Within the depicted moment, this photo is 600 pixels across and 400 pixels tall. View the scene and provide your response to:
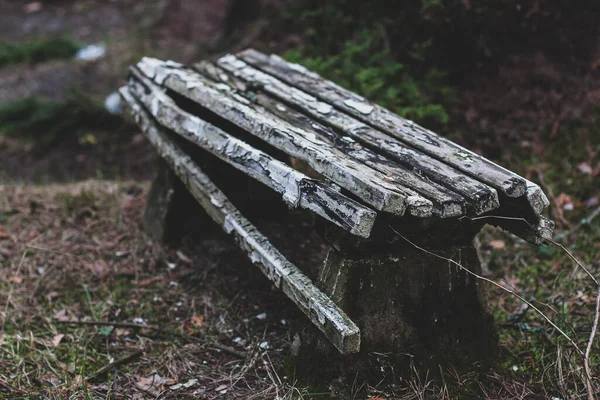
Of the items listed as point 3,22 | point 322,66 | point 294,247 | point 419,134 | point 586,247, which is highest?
point 419,134

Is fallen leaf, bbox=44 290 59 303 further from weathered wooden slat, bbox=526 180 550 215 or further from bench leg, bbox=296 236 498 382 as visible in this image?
weathered wooden slat, bbox=526 180 550 215

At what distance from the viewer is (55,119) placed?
5457mm

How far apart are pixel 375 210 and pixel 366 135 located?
559mm

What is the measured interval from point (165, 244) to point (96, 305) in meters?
0.60

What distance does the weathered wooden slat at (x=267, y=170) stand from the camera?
212 cm

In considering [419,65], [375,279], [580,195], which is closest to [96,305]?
[375,279]

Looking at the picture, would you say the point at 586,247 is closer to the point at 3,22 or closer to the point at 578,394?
the point at 578,394

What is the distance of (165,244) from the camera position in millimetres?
3656

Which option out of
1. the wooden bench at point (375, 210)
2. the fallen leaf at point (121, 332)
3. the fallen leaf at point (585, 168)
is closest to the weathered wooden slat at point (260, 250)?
the wooden bench at point (375, 210)

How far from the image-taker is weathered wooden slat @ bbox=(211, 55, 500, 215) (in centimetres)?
223

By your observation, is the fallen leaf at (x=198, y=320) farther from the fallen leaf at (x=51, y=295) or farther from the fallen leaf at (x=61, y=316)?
the fallen leaf at (x=51, y=295)

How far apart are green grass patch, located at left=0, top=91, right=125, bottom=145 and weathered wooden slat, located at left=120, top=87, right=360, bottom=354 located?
1.99 m

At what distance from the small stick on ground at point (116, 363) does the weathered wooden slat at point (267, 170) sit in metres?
0.99

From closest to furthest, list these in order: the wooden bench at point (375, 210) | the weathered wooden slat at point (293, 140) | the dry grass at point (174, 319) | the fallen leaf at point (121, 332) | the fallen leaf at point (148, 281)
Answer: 1. the weathered wooden slat at point (293, 140)
2. the wooden bench at point (375, 210)
3. the dry grass at point (174, 319)
4. the fallen leaf at point (121, 332)
5. the fallen leaf at point (148, 281)
